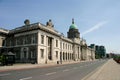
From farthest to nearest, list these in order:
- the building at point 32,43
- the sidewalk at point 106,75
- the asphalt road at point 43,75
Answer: the building at point 32,43 < the sidewalk at point 106,75 < the asphalt road at point 43,75

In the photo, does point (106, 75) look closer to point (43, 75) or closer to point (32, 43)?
point (43, 75)

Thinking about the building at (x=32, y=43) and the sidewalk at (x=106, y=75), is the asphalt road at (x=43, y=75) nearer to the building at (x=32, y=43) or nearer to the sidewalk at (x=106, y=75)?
the sidewalk at (x=106, y=75)

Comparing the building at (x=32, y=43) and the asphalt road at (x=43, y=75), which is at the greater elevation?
the building at (x=32, y=43)

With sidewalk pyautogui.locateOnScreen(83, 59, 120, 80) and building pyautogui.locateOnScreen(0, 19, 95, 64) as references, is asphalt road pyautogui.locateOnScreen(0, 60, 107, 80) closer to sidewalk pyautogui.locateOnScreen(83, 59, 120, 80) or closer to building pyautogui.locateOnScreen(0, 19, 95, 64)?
sidewalk pyautogui.locateOnScreen(83, 59, 120, 80)

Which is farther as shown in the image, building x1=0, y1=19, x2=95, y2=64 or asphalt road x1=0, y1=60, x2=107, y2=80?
building x1=0, y1=19, x2=95, y2=64

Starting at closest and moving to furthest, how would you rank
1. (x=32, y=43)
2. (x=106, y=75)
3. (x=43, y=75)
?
(x=43, y=75) → (x=106, y=75) → (x=32, y=43)

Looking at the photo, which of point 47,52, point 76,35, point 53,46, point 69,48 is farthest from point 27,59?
point 76,35

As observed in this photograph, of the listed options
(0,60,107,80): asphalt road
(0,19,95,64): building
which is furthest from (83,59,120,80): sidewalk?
(0,19,95,64): building

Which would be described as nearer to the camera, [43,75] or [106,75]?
[43,75]

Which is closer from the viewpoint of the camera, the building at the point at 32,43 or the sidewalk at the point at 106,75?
the sidewalk at the point at 106,75

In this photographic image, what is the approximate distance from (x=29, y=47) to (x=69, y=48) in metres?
42.8

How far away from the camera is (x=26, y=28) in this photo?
5144 cm

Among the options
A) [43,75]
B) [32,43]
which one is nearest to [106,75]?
[43,75]

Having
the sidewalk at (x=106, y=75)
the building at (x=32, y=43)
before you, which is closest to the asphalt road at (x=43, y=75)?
the sidewalk at (x=106, y=75)
